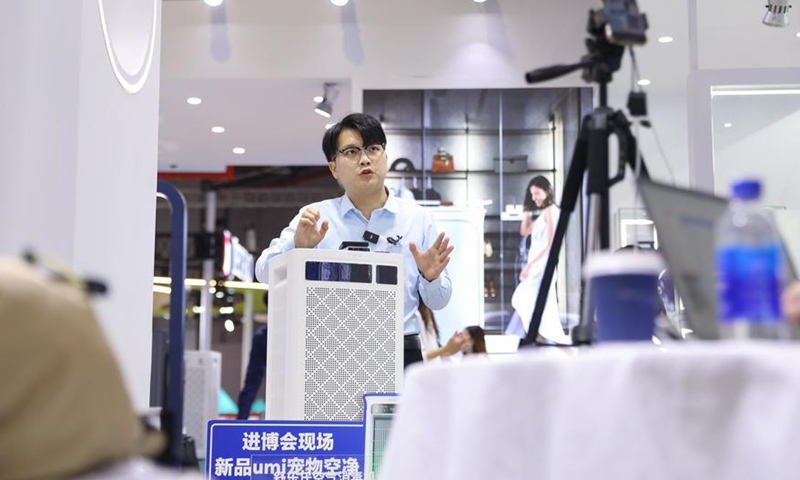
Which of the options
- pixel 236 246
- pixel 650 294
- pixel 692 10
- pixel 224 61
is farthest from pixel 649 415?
pixel 236 246

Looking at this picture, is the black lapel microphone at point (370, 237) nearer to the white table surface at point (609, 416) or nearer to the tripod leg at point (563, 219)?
the tripod leg at point (563, 219)

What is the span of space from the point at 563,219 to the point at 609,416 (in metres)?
0.58

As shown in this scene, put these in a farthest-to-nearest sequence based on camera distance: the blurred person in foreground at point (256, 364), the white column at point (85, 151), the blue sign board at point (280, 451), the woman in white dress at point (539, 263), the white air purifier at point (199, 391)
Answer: the white air purifier at point (199, 391) < the woman in white dress at point (539, 263) < the blurred person in foreground at point (256, 364) < the white column at point (85, 151) < the blue sign board at point (280, 451)

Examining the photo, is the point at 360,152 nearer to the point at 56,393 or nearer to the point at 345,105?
the point at 56,393

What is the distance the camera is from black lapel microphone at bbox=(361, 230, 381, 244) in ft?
10.6

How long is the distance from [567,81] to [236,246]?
689 cm

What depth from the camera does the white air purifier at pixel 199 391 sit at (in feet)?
30.6

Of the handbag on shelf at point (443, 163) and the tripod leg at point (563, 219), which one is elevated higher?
the handbag on shelf at point (443, 163)

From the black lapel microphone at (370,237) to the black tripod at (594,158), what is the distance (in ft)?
5.70

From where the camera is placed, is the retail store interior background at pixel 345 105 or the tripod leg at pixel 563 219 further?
the retail store interior background at pixel 345 105

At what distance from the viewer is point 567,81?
6.68 meters

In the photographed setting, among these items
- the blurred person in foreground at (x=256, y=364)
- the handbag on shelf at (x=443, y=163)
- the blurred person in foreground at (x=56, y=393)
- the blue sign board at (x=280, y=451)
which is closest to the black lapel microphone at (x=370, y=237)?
the blue sign board at (x=280, y=451)

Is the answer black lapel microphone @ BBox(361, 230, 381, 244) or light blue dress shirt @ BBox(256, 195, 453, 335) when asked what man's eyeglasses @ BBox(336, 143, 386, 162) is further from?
black lapel microphone @ BBox(361, 230, 381, 244)

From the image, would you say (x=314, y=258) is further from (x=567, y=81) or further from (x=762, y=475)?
(x=567, y=81)
